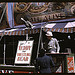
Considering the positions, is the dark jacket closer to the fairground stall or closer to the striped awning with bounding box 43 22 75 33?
the fairground stall

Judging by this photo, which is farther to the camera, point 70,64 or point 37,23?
point 37,23

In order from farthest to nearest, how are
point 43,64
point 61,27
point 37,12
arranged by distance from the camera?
point 37,12 < point 61,27 < point 43,64

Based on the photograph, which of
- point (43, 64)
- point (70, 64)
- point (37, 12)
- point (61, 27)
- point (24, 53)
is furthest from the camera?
point (37, 12)

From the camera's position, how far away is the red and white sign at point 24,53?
8094 mm

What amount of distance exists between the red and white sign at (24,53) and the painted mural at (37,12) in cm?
333

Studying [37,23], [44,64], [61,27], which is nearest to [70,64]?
[44,64]

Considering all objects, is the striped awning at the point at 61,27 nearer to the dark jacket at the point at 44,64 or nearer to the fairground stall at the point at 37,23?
the fairground stall at the point at 37,23

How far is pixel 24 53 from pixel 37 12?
3.90 meters

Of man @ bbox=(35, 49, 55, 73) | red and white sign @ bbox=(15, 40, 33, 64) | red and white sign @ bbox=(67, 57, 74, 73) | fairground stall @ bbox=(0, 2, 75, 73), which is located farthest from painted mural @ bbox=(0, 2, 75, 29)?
man @ bbox=(35, 49, 55, 73)

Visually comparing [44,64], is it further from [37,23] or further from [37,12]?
[37,12]

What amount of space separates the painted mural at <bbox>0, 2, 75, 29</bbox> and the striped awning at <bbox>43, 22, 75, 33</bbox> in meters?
0.55

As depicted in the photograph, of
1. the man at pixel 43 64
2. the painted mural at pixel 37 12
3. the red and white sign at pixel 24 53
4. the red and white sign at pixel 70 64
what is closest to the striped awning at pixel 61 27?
the painted mural at pixel 37 12

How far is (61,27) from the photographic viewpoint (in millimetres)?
10305

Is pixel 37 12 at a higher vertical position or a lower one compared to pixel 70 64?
higher
